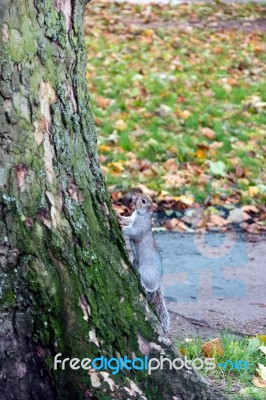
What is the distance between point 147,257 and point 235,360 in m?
0.62

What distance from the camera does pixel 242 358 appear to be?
13.3ft

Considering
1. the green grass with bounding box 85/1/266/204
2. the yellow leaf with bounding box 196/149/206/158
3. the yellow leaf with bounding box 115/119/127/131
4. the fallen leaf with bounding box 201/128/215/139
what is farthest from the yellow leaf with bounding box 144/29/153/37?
the yellow leaf with bounding box 196/149/206/158

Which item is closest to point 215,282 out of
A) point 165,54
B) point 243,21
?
point 165,54

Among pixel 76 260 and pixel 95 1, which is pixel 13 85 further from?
pixel 95 1

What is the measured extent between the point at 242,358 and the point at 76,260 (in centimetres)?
125

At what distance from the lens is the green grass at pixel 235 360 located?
3766mm

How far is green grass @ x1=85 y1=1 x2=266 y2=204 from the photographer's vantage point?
24.6 feet

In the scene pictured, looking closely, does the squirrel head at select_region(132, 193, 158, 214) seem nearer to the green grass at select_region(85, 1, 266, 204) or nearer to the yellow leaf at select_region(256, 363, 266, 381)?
the yellow leaf at select_region(256, 363, 266, 381)

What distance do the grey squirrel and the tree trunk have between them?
71cm

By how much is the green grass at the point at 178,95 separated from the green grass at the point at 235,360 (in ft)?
9.10

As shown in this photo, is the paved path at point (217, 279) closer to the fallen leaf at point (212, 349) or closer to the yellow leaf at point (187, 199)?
the yellow leaf at point (187, 199)

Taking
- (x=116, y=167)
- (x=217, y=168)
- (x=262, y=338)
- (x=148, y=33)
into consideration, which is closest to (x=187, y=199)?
(x=217, y=168)

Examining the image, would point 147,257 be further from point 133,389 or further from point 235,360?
point 133,389

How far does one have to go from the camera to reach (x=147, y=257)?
13.2ft
